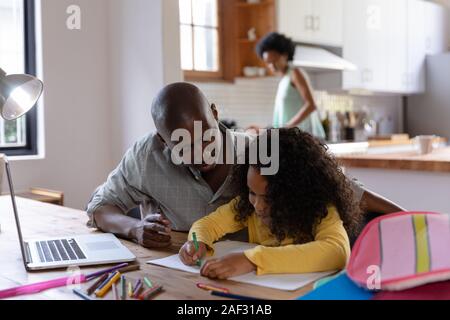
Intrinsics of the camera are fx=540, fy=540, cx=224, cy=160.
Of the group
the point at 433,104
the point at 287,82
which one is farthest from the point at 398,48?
the point at 287,82

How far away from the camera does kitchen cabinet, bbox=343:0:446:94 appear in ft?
18.9

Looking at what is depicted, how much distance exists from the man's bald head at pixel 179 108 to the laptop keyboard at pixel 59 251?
1.35 feet

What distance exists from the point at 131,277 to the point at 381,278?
525mm

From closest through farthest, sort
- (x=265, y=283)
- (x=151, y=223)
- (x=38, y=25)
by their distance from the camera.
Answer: (x=265, y=283)
(x=151, y=223)
(x=38, y=25)

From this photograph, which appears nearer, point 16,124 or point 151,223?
point 151,223

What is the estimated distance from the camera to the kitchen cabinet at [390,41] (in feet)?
18.9

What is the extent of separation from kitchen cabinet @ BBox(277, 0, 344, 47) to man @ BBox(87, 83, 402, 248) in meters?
3.30

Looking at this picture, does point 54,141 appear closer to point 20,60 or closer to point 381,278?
point 20,60

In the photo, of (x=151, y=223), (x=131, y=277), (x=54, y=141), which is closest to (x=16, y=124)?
(x=54, y=141)

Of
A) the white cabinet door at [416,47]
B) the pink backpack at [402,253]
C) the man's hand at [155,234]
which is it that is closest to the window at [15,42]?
the man's hand at [155,234]

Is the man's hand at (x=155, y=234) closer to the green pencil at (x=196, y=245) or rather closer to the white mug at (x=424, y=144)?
the green pencil at (x=196, y=245)

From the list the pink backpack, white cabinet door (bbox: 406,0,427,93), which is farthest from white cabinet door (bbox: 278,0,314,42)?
the pink backpack
